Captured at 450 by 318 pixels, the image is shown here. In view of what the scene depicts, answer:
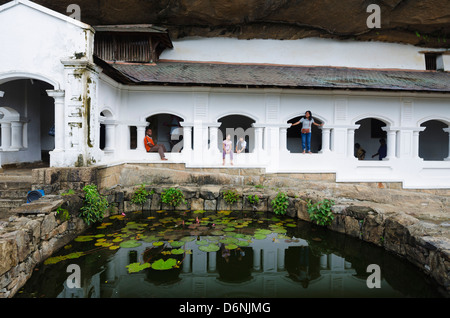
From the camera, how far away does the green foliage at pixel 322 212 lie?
6.21 m

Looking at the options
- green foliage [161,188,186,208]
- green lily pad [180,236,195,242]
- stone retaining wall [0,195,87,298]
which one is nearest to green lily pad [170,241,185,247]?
green lily pad [180,236,195,242]

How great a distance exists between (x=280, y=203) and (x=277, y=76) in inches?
196

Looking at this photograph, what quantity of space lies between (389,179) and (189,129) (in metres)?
7.20

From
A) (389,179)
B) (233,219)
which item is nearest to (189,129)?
(233,219)

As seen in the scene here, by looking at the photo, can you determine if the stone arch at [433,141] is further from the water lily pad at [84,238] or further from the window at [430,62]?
the water lily pad at [84,238]

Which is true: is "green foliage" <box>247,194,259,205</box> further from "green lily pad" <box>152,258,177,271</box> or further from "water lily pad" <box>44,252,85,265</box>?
"water lily pad" <box>44,252,85,265</box>

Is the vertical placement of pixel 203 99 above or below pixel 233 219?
above

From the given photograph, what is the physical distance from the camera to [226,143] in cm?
927

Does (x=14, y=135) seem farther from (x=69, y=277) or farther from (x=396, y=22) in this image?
(x=396, y=22)

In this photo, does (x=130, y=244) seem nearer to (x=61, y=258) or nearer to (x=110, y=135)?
(x=61, y=258)

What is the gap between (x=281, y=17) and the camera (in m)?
10.6

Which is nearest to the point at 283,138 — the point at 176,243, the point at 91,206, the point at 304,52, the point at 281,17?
the point at 304,52

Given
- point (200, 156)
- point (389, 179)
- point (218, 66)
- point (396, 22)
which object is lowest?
point (389, 179)
